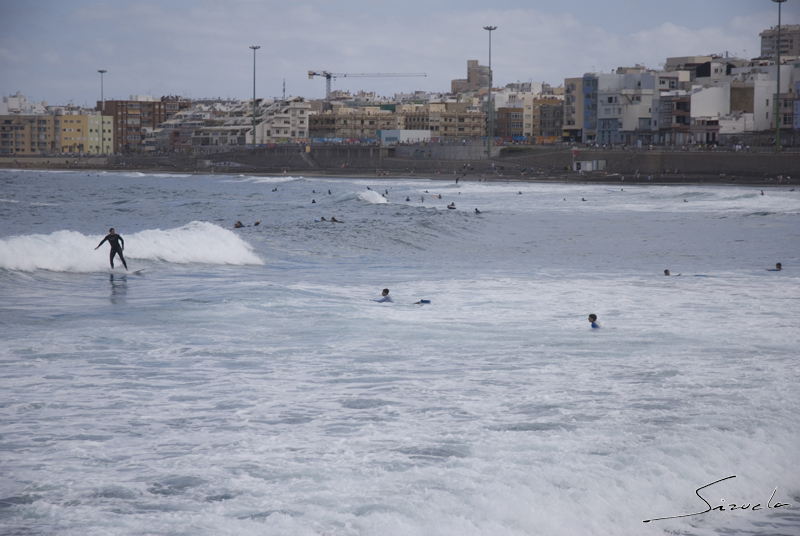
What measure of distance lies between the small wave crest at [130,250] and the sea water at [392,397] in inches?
4.6

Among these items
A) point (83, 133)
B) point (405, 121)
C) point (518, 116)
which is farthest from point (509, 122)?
point (83, 133)

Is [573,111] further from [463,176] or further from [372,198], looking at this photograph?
[372,198]

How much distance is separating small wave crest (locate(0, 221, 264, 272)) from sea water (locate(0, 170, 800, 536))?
0.12 meters

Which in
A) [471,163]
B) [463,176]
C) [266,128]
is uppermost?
[266,128]

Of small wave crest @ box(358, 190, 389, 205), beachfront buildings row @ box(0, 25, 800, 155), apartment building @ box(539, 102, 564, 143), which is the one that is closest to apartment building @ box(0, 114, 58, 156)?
beachfront buildings row @ box(0, 25, 800, 155)

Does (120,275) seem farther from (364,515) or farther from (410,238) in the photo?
(364,515)

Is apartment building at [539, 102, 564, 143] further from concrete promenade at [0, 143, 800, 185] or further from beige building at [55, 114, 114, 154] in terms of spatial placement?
beige building at [55, 114, 114, 154]

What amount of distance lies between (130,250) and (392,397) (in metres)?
15.5

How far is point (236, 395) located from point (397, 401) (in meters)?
1.82

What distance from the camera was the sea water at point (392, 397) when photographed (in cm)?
689

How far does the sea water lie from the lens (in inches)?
271

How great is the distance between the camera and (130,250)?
2338cm

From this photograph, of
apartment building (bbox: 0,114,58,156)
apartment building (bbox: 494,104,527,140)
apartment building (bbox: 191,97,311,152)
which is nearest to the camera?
apartment building (bbox: 494,104,527,140)

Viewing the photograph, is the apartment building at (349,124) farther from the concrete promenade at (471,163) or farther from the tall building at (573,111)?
the tall building at (573,111)
